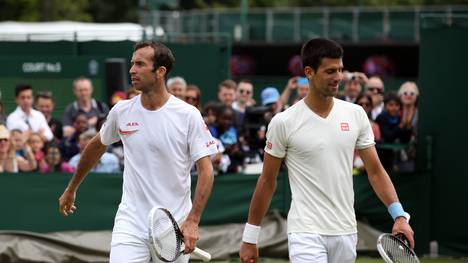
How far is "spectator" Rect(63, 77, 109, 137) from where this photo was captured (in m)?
15.7

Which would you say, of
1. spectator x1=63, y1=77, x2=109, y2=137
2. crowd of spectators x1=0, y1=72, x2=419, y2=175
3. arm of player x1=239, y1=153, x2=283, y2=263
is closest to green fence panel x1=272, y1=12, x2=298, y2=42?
crowd of spectators x1=0, y1=72, x2=419, y2=175

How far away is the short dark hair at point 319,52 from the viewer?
8.10 metres

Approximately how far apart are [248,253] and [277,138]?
2.61 ft

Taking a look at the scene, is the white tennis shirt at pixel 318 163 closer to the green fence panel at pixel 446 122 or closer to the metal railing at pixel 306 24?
the green fence panel at pixel 446 122

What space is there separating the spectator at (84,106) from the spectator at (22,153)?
1243mm

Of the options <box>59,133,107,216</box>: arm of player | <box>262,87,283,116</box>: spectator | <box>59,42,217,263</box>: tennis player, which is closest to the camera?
<box>59,42,217,263</box>: tennis player

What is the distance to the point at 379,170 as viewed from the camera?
830 cm

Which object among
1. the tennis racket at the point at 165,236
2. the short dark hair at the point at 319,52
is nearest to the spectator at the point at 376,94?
the short dark hair at the point at 319,52

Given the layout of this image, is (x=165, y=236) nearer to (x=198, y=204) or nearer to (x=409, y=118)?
(x=198, y=204)

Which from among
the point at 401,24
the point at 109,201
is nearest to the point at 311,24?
the point at 401,24

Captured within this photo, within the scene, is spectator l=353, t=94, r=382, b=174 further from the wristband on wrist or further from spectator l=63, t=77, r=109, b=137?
the wristband on wrist

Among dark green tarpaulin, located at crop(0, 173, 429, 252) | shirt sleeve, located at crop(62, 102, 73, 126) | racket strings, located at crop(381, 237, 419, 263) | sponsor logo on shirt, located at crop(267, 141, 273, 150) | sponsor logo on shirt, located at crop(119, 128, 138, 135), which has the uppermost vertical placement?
sponsor logo on shirt, located at crop(119, 128, 138, 135)

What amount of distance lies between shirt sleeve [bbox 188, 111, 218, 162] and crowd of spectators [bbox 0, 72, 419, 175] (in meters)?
5.48

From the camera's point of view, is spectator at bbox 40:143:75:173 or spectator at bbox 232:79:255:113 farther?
spectator at bbox 232:79:255:113
